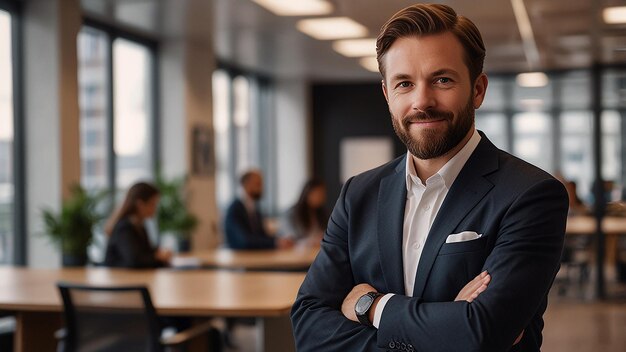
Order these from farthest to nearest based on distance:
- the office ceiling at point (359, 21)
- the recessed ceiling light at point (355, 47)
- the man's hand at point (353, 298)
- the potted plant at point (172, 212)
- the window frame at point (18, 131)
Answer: the recessed ceiling light at point (355, 47) → the potted plant at point (172, 212) → the window frame at point (18, 131) → the office ceiling at point (359, 21) → the man's hand at point (353, 298)

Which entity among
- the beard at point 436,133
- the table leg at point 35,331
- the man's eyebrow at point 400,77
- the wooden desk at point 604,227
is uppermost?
the man's eyebrow at point 400,77

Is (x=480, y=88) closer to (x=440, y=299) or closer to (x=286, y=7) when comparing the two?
(x=440, y=299)

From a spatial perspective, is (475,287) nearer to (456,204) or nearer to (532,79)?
(456,204)

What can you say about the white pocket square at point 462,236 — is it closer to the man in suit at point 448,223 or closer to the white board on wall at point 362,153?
the man in suit at point 448,223

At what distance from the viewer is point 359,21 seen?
8.48m

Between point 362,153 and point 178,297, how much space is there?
1106 cm

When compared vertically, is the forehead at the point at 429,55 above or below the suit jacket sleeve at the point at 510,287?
above

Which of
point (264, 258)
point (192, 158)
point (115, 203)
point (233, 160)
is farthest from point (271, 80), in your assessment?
point (264, 258)

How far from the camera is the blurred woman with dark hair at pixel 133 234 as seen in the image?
5789 mm

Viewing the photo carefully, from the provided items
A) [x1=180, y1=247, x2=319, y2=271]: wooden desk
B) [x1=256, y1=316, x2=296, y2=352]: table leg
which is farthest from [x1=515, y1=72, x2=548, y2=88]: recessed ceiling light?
[x1=256, y1=316, x2=296, y2=352]: table leg

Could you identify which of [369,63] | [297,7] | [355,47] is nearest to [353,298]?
[297,7]

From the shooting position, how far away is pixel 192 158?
10.5 metres

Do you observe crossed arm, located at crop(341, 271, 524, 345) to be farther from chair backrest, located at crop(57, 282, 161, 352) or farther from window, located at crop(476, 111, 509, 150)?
window, located at crop(476, 111, 509, 150)

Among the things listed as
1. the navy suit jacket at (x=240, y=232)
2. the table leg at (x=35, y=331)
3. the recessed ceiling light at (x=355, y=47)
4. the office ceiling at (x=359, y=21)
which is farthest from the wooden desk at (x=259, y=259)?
the recessed ceiling light at (x=355, y=47)
